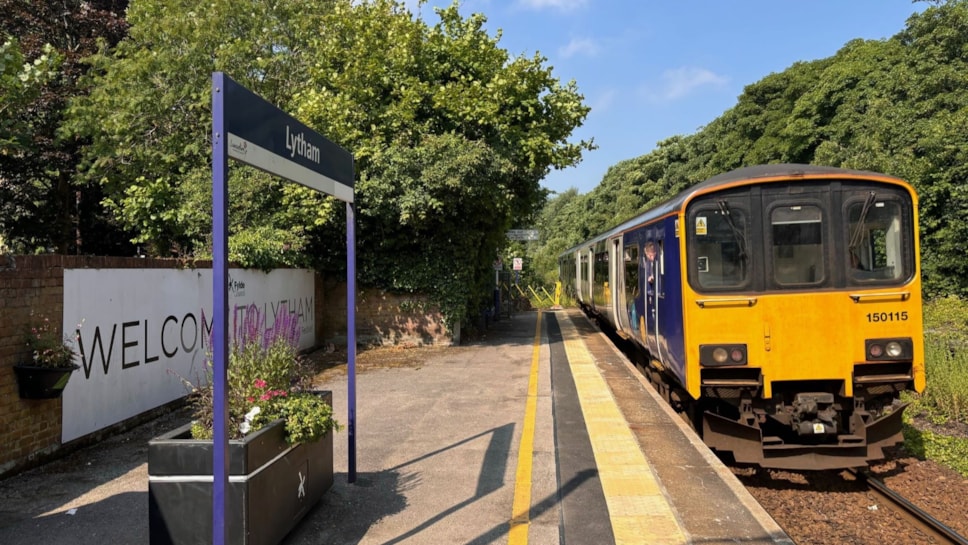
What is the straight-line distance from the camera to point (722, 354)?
19.8ft

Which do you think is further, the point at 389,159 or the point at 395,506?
the point at 389,159

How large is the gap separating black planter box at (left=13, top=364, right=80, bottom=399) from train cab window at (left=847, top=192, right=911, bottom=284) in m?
7.64

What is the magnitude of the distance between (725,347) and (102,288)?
21.9 ft

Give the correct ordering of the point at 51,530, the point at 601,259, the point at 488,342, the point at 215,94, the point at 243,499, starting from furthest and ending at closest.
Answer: the point at 488,342 < the point at 601,259 < the point at 51,530 < the point at 243,499 < the point at 215,94

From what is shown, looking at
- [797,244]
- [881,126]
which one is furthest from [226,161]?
[881,126]

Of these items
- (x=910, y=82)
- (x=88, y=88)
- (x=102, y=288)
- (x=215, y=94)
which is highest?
(x=910, y=82)

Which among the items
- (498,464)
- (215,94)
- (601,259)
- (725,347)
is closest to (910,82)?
(601,259)

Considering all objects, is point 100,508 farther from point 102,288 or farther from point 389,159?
point 389,159

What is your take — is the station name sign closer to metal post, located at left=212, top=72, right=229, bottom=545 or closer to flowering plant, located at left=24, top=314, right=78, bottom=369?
flowering plant, located at left=24, top=314, right=78, bottom=369

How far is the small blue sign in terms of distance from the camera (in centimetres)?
308

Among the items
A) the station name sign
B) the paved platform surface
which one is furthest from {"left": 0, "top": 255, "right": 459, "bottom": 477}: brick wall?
the station name sign

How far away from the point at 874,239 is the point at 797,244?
743mm

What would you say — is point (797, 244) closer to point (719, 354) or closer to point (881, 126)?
point (719, 354)

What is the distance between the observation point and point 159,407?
7.83m
